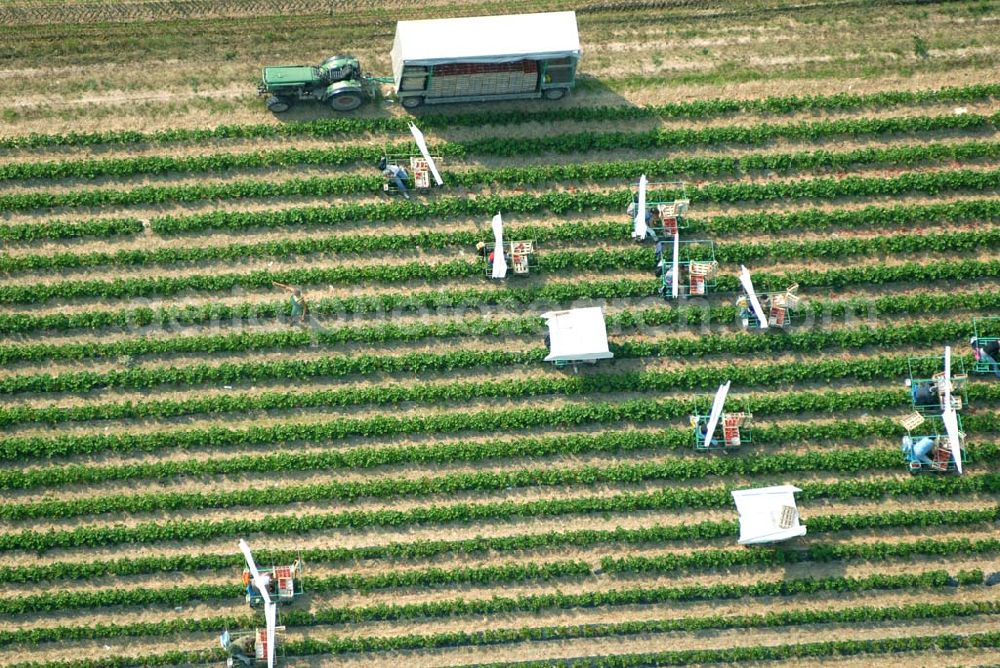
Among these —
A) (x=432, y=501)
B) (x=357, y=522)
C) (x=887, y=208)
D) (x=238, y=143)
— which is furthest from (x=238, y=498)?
(x=887, y=208)

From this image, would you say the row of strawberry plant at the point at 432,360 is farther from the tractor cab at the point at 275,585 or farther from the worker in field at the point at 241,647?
the worker in field at the point at 241,647

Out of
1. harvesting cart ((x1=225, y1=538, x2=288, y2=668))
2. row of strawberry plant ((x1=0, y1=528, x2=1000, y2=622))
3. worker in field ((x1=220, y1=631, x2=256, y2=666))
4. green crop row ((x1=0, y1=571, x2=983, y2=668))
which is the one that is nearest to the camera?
harvesting cart ((x1=225, y1=538, x2=288, y2=668))

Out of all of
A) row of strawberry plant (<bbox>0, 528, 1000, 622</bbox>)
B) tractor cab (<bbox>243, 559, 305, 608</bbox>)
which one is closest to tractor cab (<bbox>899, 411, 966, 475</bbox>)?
row of strawberry plant (<bbox>0, 528, 1000, 622</bbox>)

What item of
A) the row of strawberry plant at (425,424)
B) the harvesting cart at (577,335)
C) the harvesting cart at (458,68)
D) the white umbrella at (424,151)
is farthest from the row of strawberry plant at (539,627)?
the harvesting cart at (458,68)

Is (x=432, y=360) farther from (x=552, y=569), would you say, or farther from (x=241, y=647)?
(x=241, y=647)

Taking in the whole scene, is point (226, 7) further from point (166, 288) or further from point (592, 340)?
point (592, 340)

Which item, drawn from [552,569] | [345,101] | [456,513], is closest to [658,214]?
[345,101]

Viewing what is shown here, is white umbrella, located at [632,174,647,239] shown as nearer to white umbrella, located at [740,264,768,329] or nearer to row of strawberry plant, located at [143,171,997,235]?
row of strawberry plant, located at [143,171,997,235]
